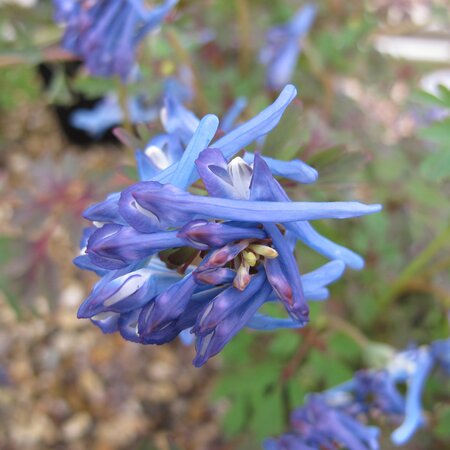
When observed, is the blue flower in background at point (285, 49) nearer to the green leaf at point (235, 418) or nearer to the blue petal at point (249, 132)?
the green leaf at point (235, 418)

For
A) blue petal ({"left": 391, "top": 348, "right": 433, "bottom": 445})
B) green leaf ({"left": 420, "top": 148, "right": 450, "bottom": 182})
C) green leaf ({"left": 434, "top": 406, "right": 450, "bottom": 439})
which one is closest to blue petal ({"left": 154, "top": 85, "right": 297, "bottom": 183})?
green leaf ({"left": 420, "top": 148, "right": 450, "bottom": 182})

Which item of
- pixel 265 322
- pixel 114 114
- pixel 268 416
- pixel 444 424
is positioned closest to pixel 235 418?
pixel 268 416

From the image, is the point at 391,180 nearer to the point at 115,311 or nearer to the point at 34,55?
the point at 34,55

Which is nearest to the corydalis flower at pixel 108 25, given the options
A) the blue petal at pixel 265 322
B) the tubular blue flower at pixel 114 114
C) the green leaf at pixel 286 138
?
the green leaf at pixel 286 138

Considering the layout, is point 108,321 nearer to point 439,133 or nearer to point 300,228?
point 300,228

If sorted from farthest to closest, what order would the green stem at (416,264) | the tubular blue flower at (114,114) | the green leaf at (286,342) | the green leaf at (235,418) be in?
the tubular blue flower at (114,114), the green leaf at (235,418), the green leaf at (286,342), the green stem at (416,264)

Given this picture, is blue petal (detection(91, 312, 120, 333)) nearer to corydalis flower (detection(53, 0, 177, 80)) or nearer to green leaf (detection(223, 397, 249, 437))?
corydalis flower (detection(53, 0, 177, 80))

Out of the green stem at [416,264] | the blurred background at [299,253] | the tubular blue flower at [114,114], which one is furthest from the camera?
the tubular blue flower at [114,114]
